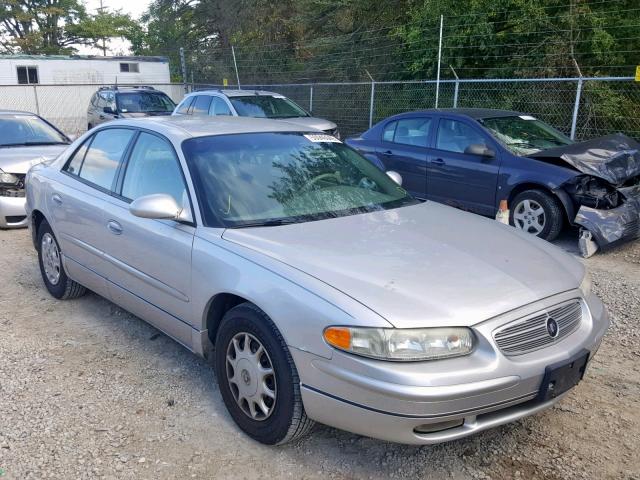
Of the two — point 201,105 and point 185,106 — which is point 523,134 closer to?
point 201,105

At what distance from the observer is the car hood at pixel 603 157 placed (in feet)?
21.7

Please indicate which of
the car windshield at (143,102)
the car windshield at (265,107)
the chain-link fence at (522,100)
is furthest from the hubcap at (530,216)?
the car windshield at (143,102)

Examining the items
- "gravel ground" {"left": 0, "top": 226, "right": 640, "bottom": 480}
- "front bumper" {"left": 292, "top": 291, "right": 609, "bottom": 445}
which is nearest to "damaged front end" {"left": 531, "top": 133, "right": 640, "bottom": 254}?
"gravel ground" {"left": 0, "top": 226, "right": 640, "bottom": 480}

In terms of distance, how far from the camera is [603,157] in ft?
22.3

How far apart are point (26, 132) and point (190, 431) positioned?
728 cm

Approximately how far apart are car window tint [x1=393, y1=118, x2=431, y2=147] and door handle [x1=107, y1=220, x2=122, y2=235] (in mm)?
5106

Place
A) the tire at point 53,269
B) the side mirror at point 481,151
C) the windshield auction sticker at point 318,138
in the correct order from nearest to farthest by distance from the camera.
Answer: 1. the windshield auction sticker at point 318,138
2. the tire at point 53,269
3. the side mirror at point 481,151

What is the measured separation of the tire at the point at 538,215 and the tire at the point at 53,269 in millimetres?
4593

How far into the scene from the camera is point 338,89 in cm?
1667

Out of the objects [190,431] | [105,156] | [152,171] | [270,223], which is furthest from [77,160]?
[190,431]

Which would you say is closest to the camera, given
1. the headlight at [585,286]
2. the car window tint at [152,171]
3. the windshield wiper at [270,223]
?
the headlight at [585,286]

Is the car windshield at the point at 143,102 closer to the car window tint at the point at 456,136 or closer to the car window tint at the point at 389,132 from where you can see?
the car window tint at the point at 389,132

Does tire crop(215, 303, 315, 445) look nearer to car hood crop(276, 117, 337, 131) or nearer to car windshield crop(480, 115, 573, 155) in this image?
car windshield crop(480, 115, 573, 155)

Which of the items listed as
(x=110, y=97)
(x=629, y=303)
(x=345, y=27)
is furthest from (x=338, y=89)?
(x=629, y=303)
